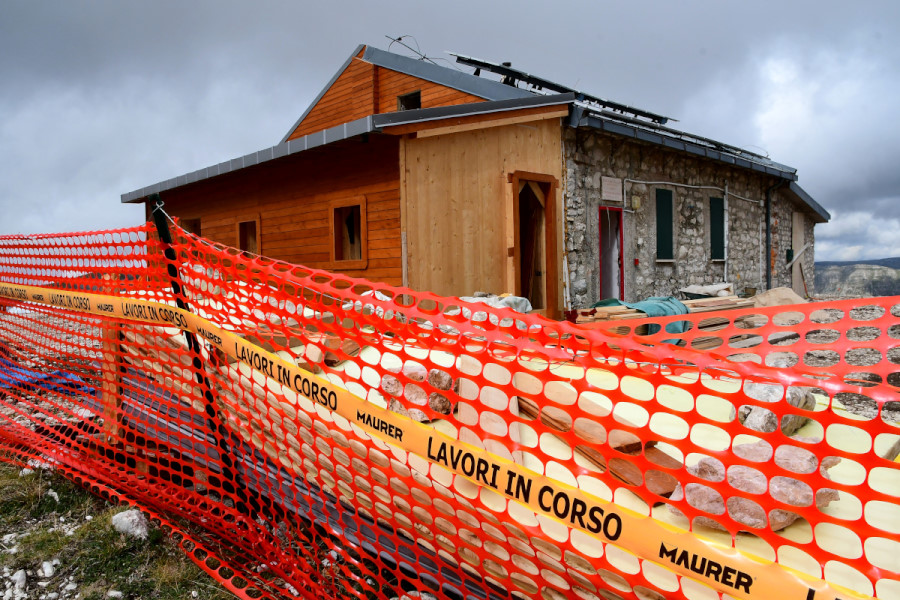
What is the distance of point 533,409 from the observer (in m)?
2.43

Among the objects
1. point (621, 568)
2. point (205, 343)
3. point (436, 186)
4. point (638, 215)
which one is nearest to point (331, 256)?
point (436, 186)

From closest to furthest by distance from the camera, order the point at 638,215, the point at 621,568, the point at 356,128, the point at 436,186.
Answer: the point at 621,568 < the point at 356,128 < the point at 436,186 < the point at 638,215

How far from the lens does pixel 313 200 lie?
10.5 meters

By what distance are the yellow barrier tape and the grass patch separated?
129 cm

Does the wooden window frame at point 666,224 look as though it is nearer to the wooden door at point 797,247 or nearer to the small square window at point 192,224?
the wooden door at point 797,247

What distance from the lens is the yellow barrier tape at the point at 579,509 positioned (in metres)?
1.37

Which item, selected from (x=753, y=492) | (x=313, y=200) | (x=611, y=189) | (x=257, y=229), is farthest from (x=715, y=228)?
(x=753, y=492)

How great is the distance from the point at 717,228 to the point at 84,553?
46.9 ft

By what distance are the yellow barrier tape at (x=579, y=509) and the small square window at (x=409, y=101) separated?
44.3ft

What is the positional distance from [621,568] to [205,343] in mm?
2532

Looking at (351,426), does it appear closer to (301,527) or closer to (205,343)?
(301,527)

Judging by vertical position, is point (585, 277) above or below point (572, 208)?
below

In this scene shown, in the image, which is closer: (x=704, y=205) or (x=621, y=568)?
(x=621, y=568)

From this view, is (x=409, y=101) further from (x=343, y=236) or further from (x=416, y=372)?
(x=416, y=372)
